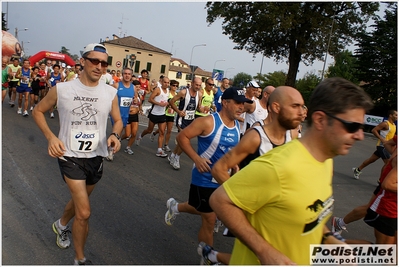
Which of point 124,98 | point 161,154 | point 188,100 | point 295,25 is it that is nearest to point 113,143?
point 124,98

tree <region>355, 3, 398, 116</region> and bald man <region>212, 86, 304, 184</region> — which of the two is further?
tree <region>355, 3, 398, 116</region>

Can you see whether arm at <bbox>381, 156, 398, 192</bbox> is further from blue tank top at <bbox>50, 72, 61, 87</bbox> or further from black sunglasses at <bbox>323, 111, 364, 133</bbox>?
blue tank top at <bbox>50, 72, 61, 87</bbox>

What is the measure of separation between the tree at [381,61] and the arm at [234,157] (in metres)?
29.2

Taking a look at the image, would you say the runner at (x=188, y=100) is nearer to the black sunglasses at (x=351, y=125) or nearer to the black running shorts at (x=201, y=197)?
the black running shorts at (x=201, y=197)

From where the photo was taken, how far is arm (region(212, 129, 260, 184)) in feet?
9.02

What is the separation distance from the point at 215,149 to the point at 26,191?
311 centimetres

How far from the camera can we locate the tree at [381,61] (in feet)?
93.3

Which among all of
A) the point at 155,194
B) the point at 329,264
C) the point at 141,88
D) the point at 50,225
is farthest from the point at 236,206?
the point at 141,88

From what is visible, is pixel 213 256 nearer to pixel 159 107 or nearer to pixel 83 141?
pixel 83 141

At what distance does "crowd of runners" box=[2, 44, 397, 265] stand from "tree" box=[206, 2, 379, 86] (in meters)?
23.5

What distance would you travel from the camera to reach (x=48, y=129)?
11.2 feet

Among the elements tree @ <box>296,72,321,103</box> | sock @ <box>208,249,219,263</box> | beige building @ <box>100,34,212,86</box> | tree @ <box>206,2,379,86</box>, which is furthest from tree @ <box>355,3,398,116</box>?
beige building @ <box>100,34,212,86</box>

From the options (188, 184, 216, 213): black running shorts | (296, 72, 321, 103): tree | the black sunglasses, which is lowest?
(188, 184, 216, 213): black running shorts

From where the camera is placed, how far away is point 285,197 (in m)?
1.54
